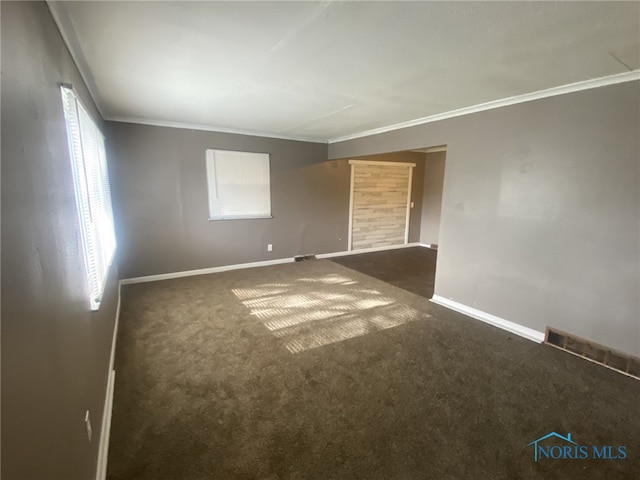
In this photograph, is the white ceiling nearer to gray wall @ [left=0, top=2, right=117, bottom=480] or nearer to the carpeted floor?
gray wall @ [left=0, top=2, right=117, bottom=480]

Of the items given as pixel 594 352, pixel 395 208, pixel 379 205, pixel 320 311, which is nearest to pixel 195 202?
pixel 320 311

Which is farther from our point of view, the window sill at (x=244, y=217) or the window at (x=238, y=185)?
the window sill at (x=244, y=217)

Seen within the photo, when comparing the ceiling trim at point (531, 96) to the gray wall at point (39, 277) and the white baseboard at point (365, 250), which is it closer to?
the white baseboard at point (365, 250)

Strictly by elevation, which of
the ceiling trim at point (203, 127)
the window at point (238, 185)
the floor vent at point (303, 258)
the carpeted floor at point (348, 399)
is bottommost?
the carpeted floor at point (348, 399)

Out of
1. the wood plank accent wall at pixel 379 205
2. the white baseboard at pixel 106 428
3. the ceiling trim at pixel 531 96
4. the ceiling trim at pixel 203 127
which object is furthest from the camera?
the wood plank accent wall at pixel 379 205

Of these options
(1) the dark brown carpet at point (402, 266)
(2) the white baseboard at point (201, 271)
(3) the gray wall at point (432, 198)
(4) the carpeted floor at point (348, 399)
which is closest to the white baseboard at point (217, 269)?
(2) the white baseboard at point (201, 271)

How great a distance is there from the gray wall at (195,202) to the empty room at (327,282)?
5 cm

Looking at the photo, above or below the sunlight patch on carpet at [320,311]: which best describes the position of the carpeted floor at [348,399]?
below

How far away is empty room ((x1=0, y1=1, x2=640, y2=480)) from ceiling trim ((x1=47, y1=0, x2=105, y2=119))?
0.05ft

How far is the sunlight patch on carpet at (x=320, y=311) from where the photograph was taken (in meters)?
2.90

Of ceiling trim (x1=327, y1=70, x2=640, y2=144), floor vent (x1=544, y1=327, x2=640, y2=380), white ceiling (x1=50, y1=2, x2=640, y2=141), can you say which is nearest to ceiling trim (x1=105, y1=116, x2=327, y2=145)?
white ceiling (x1=50, y1=2, x2=640, y2=141)

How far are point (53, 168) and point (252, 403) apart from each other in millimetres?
1737

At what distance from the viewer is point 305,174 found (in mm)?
5527

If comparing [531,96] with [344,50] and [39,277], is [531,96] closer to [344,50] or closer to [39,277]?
[344,50]
